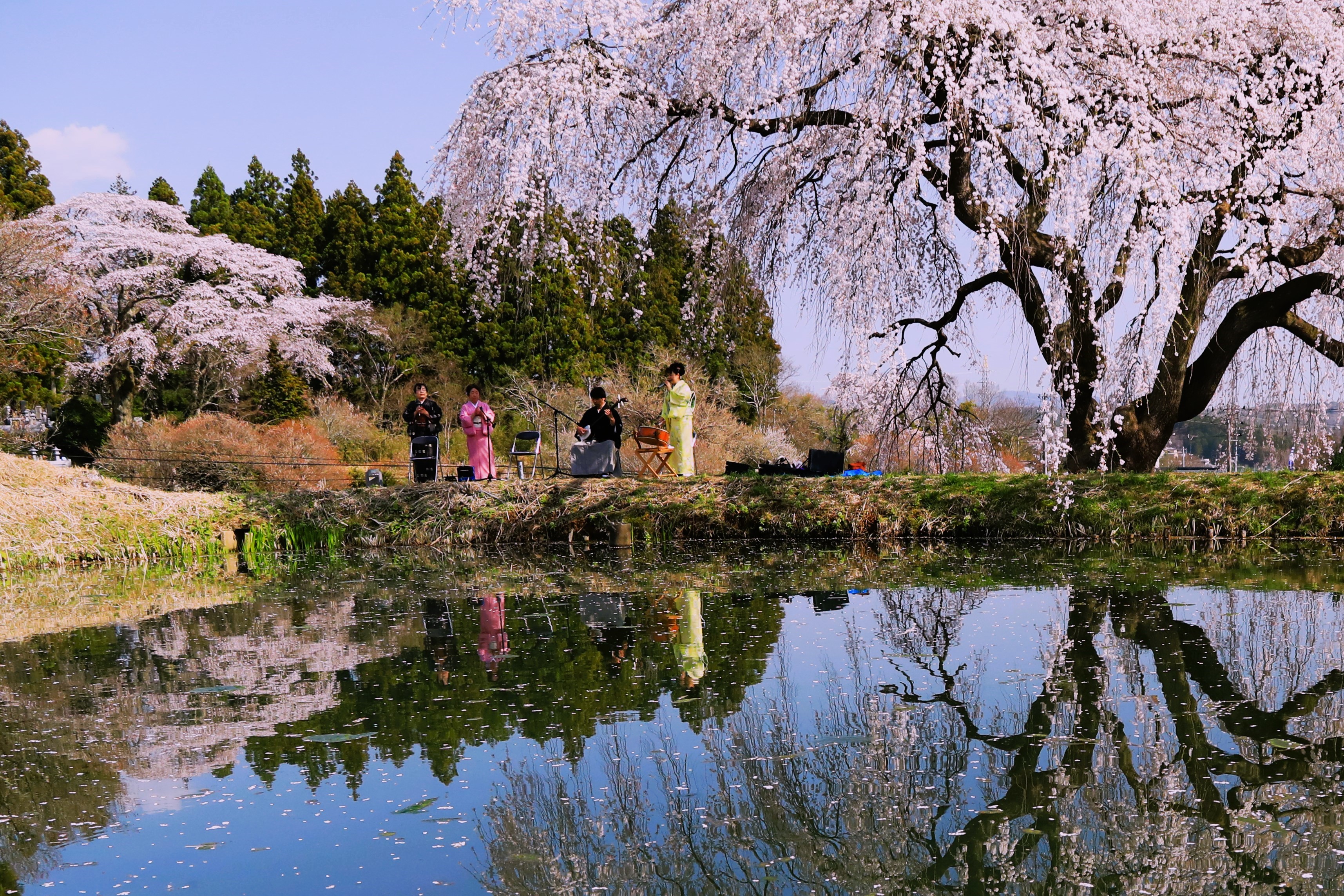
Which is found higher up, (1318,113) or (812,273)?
(1318,113)

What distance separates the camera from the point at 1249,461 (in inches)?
522

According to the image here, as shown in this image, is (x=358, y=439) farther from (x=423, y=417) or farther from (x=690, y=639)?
(x=690, y=639)

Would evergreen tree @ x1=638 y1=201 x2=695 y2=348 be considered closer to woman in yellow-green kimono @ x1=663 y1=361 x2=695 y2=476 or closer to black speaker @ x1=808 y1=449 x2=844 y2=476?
black speaker @ x1=808 y1=449 x2=844 y2=476

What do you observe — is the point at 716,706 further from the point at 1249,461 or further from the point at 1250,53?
the point at 1249,461

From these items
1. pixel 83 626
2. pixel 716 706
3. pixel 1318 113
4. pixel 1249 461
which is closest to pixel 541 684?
pixel 716 706

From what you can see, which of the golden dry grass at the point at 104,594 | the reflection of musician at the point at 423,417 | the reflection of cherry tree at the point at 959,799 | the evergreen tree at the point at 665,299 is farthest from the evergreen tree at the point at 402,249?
the reflection of cherry tree at the point at 959,799

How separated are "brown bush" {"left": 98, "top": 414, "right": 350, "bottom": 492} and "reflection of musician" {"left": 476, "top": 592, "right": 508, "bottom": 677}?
8.14 m

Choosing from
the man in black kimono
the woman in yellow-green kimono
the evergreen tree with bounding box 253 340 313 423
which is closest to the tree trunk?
the evergreen tree with bounding box 253 340 313 423

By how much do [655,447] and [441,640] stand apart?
7.29 m

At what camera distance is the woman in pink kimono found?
43.4ft

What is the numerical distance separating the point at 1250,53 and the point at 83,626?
1046cm

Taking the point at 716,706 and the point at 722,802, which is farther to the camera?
the point at 716,706

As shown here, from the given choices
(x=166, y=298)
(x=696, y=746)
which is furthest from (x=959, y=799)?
(x=166, y=298)

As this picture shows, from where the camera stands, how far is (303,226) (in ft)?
92.9
